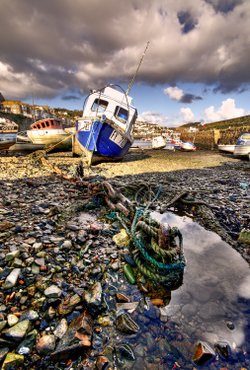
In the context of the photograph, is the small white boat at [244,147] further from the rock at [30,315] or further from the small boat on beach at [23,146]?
the rock at [30,315]

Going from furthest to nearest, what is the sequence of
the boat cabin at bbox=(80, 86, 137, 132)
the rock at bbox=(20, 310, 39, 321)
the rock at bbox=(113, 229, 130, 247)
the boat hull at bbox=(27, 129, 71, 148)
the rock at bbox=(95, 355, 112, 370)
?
the boat hull at bbox=(27, 129, 71, 148) → the boat cabin at bbox=(80, 86, 137, 132) → the rock at bbox=(113, 229, 130, 247) → the rock at bbox=(20, 310, 39, 321) → the rock at bbox=(95, 355, 112, 370)

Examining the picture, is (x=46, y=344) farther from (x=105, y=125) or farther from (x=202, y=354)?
(x=105, y=125)

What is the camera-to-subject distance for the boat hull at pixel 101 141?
14.3 metres

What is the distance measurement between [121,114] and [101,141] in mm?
3948

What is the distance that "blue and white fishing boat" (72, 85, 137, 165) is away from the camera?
47.2ft

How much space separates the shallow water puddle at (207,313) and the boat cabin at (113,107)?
14.2 metres

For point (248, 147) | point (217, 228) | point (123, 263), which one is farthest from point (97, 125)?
point (248, 147)

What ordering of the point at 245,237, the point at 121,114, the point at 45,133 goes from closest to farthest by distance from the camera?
the point at 245,237, the point at 121,114, the point at 45,133

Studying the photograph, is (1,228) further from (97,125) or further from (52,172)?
(97,125)

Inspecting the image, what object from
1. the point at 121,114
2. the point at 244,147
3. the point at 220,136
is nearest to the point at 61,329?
the point at 121,114

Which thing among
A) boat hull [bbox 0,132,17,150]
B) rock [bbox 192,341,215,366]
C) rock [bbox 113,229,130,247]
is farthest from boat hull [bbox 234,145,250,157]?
boat hull [bbox 0,132,17,150]

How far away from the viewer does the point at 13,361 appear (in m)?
1.70

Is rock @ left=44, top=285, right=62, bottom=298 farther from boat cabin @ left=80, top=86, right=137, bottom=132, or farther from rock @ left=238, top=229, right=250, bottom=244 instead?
boat cabin @ left=80, top=86, right=137, bottom=132

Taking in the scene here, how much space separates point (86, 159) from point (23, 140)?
12.7 meters
